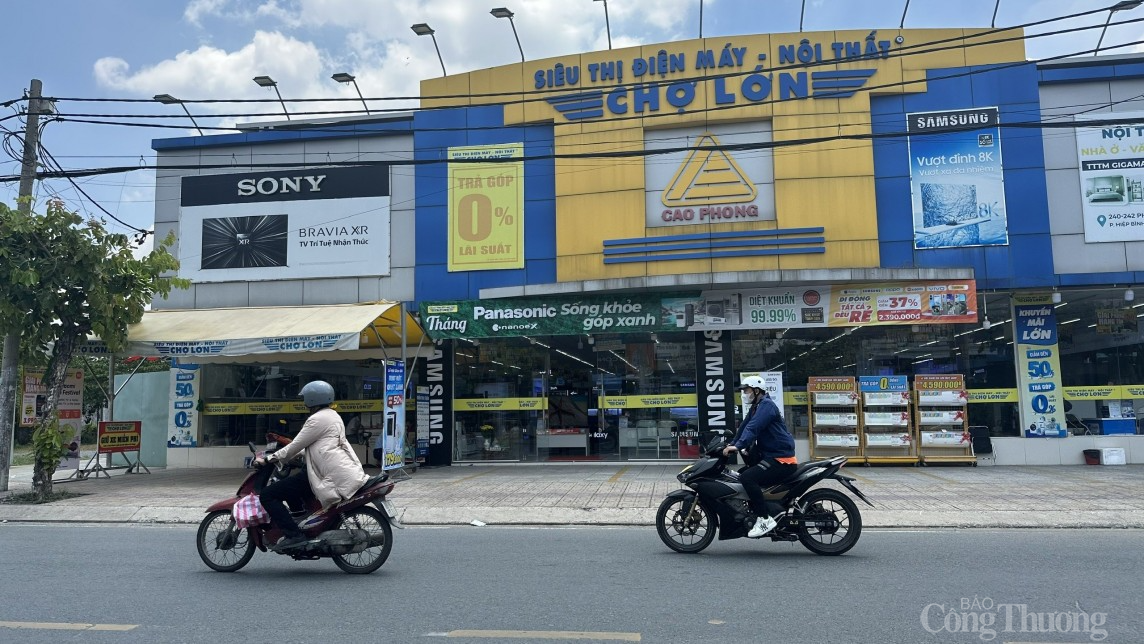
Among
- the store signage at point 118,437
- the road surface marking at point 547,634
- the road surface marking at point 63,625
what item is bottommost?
the road surface marking at point 547,634

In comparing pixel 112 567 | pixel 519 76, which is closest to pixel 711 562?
pixel 112 567

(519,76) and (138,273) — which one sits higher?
(519,76)

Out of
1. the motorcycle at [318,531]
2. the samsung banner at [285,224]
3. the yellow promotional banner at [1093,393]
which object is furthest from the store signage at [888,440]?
the motorcycle at [318,531]

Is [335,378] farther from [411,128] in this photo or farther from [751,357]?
[751,357]

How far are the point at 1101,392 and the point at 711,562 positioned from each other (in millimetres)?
13857

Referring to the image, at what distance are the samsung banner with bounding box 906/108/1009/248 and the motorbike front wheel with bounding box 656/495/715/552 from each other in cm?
1142

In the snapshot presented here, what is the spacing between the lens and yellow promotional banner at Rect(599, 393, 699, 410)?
18.3 metres

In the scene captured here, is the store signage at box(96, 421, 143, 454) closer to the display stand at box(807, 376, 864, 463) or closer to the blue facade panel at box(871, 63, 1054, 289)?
the display stand at box(807, 376, 864, 463)

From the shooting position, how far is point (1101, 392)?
17.4 metres

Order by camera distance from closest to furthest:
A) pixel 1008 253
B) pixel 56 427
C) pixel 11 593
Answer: pixel 11 593
pixel 56 427
pixel 1008 253

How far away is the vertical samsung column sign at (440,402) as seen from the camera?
19.1 meters

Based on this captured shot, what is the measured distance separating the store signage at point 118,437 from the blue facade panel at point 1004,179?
1677 cm

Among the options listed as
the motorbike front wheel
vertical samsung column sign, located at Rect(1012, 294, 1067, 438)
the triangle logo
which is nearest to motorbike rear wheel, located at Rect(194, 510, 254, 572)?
the motorbike front wheel

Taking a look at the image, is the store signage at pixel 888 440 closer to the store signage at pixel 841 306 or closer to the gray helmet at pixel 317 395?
the store signage at pixel 841 306
